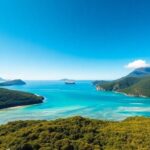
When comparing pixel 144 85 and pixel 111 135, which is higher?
pixel 144 85

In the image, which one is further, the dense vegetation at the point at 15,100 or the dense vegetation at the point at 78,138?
the dense vegetation at the point at 15,100

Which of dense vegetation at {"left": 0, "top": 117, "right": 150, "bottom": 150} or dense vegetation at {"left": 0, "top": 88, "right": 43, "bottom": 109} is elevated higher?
dense vegetation at {"left": 0, "top": 88, "right": 43, "bottom": 109}

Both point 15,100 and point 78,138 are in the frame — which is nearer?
point 78,138

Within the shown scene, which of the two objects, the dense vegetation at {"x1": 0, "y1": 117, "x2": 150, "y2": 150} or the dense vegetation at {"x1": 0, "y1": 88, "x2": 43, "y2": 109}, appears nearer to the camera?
the dense vegetation at {"x1": 0, "y1": 117, "x2": 150, "y2": 150}

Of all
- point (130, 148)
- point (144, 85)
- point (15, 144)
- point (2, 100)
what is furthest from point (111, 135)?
point (144, 85)

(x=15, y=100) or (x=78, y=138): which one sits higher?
(x=15, y=100)

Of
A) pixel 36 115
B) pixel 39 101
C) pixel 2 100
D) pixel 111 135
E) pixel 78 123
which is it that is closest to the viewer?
pixel 111 135

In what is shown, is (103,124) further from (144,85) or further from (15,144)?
(144,85)

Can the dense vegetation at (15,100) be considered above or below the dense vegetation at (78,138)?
above
